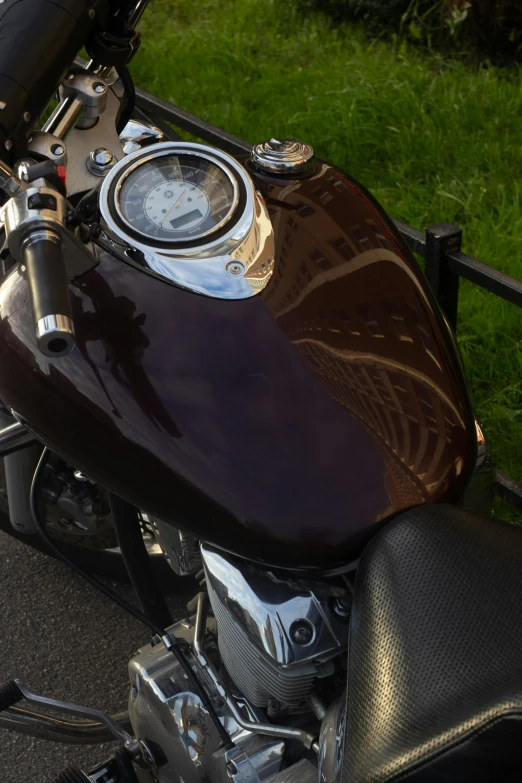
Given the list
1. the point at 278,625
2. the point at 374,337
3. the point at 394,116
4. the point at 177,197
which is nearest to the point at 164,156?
the point at 177,197

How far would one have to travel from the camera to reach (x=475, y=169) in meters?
3.11

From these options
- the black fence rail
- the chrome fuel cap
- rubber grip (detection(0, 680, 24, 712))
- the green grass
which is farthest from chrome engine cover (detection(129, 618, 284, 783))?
the green grass

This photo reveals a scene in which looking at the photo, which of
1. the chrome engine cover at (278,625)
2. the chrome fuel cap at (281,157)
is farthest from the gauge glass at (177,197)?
the chrome engine cover at (278,625)

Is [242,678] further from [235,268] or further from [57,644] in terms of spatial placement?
[57,644]

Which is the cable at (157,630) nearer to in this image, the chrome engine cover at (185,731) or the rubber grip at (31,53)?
the chrome engine cover at (185,731)

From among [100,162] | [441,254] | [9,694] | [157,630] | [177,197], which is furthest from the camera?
[441,254]

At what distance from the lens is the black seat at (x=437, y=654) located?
0.87 meters

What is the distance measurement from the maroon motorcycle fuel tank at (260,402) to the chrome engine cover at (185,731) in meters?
0.31

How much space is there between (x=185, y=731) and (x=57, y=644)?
2.98ft

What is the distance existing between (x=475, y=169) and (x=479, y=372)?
889mm

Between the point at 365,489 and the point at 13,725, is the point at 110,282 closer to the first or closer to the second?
the point at 365,489

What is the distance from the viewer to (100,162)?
4.19 ft

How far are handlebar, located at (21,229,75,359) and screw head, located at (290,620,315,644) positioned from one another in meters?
0.42

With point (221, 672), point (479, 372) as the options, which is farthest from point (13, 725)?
point (479, 372)
